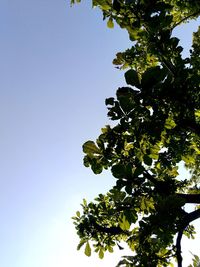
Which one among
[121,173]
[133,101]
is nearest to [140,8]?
[133,101]

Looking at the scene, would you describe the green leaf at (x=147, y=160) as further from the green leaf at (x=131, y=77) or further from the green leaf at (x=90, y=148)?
the green leaf at (x=131, y=77)

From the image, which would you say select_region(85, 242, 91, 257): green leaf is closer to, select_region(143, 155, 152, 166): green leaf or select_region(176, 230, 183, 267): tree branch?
select_region(176, 230, 183, 267): tree branch

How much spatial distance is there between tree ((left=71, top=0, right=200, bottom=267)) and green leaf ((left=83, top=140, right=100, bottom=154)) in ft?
0.05

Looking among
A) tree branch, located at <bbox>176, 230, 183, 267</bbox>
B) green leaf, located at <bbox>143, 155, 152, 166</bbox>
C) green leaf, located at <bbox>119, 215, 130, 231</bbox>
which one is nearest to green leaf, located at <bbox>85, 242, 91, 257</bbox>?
tree branch, located at <bbox>176, 230, 183, 267</bbox>

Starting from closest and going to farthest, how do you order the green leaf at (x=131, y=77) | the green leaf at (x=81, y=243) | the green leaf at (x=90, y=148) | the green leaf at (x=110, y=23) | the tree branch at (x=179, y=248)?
the green leaf at (x=131, y=77) → the green leaf at (x=90, y=148) → the green leaf at (x=110, y=23) → the tree branch at (x=179, y=248) → the green leaf at (x=81, y=243)

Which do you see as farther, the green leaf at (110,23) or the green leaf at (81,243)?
the green leaf at (81,243)

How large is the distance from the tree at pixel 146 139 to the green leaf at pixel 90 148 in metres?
0.01

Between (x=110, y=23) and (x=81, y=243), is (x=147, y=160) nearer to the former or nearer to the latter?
(x=110, y=23)

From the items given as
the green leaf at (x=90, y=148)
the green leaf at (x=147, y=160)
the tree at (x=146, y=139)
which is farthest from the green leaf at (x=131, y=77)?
the green leaf at (x=90, y=148)

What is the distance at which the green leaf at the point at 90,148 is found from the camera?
14.9ft

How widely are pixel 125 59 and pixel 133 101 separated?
3.89 metres

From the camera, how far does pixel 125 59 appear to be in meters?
7.57

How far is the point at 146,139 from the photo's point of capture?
14.9 ft

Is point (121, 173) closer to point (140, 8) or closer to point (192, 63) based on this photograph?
point (140, 8)
